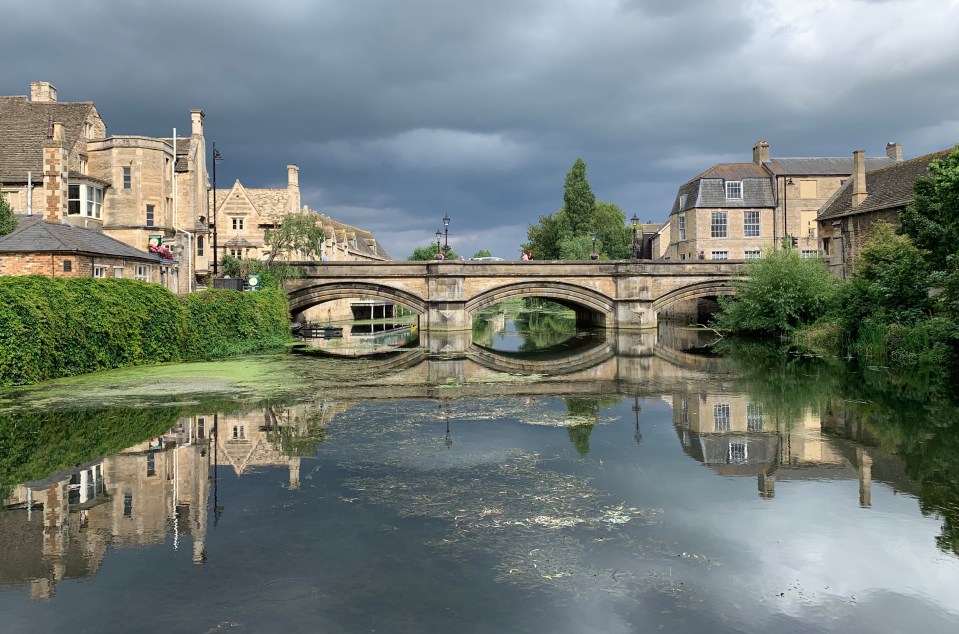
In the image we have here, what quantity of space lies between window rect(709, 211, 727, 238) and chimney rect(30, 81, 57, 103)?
49603 millimetres

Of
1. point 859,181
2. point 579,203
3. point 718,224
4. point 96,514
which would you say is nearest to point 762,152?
point 718,224

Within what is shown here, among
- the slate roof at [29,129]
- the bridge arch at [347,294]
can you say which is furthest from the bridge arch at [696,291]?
the slate roof at [29,129]

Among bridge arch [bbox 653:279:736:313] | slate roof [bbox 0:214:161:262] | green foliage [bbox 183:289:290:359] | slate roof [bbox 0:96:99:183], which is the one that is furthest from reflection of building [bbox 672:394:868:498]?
slate roof [bbox 0:96:99:183]

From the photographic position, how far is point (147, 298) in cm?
2525

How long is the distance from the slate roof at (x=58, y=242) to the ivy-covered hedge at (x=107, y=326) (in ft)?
8.39

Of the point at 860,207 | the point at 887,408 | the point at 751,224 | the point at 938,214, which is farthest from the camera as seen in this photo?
the point at 751,224

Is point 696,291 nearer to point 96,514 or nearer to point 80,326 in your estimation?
point 80,326

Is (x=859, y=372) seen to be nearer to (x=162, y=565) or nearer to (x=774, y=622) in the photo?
(x=774, y=622)

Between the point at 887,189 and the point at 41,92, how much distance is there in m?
55.0

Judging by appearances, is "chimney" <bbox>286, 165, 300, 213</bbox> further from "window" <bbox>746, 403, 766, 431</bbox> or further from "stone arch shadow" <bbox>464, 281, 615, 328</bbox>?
"window" <bbox>746, 403, 766, 431</bbox>

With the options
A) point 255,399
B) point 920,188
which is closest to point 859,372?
point 920,188

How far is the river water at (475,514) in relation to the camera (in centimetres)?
654

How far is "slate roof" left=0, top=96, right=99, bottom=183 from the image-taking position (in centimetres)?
3778

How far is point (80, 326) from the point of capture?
21.9 meters
